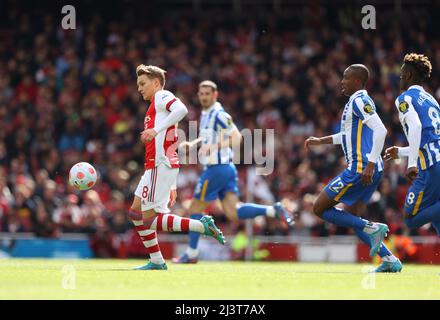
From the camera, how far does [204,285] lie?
9.24 m

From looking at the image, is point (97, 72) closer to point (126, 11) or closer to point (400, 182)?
point (126, 11)

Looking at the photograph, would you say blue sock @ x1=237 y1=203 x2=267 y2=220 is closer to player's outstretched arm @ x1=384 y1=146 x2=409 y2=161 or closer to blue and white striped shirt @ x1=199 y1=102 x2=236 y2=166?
blue and white striped shirt @ x1=199 y1=102 x2=236 y2=166

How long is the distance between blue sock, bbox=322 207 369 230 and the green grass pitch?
1.89ft

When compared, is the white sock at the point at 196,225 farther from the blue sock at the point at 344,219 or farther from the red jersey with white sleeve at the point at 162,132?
the blue sock at the point at 344,219

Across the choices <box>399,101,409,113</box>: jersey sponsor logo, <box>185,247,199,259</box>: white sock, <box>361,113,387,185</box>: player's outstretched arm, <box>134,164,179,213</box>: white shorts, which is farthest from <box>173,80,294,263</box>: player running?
<box>399,101,409,113</box>: jersey sponsor logo

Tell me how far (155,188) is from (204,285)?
6.55ft

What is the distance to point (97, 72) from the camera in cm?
2447

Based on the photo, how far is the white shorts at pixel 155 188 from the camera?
10.9 metres

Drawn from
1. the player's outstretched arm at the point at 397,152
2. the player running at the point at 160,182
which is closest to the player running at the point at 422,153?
the player's outstretched arm at the point at 397,152

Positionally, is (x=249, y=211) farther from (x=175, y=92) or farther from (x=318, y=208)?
(x=175, y=92)

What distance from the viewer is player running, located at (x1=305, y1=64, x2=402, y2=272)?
35.8 feet

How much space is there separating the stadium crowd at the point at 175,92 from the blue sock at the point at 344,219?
6.66 metres

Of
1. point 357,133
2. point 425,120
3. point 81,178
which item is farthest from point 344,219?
point 81,178

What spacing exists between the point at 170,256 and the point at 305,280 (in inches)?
329
